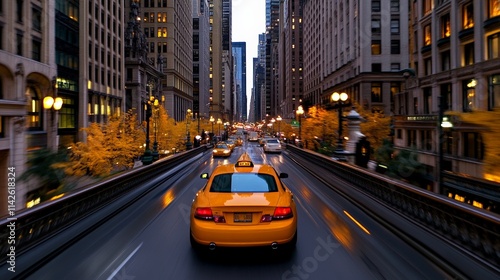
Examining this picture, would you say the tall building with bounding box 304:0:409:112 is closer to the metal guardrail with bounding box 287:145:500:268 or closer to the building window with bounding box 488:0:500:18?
the building window with bounding box 488:0:500:18

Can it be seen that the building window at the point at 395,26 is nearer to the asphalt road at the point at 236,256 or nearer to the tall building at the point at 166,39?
the tall building at the point at 166,39

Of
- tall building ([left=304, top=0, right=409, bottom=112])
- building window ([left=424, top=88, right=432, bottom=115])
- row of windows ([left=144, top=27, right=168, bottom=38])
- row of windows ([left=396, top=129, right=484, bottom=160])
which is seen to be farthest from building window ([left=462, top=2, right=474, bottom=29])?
row of windows ([left=144, top=27, right=168, bottom=38])

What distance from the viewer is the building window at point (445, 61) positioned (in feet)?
106

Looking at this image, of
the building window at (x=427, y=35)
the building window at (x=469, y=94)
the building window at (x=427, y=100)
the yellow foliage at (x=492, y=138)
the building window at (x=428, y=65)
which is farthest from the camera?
the building window at (x=428, y=65)

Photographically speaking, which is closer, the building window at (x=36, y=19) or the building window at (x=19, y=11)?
the building window at (x=19, y=11)

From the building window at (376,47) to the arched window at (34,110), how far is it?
4548cm

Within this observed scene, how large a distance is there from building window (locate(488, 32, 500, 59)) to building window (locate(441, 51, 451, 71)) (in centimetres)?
674

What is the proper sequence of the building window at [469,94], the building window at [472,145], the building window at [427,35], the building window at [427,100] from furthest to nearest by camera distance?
the building window at [427,35] → the building window at [427,100] → the building window at [469,94] → the building window at [472,145]

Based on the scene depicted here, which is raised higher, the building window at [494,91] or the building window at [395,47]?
the building window at [395,47]

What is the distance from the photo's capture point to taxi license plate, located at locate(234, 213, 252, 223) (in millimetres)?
5828

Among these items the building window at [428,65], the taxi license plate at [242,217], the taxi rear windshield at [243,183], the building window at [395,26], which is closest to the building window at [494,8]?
the building window at [428,65]

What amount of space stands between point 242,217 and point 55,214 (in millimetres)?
4619

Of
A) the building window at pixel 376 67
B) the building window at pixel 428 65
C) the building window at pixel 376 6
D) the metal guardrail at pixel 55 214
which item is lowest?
the metal guardrail at pixel 55 214

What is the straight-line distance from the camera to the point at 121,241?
7.58 m
